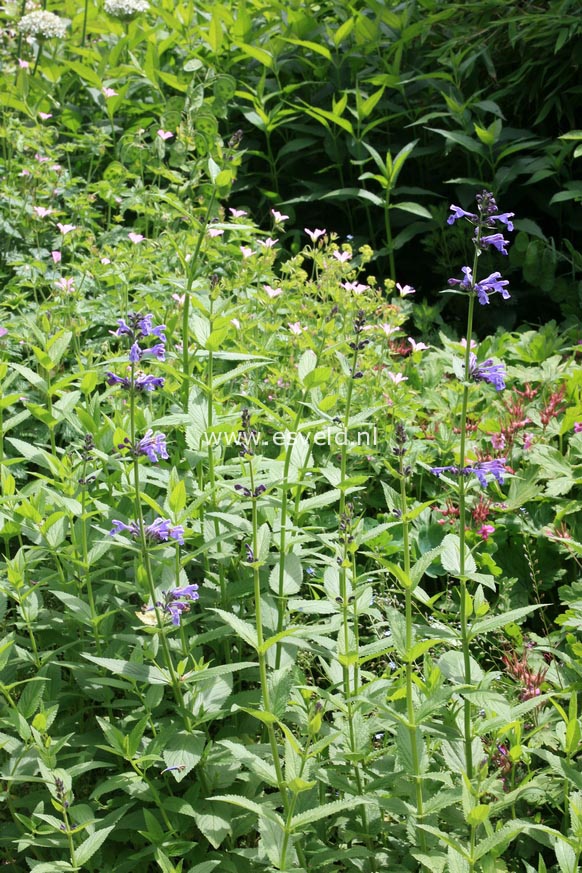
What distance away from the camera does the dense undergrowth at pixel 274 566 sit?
192 cm

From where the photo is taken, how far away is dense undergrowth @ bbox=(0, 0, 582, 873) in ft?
6.29

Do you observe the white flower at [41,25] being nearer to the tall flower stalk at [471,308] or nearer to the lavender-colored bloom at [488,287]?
the tall flower stalk at [471,308]

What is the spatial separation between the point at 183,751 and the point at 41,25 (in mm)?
4665

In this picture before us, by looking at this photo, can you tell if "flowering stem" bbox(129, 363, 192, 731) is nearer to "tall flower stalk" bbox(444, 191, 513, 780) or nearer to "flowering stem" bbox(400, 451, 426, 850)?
"flowering stem" bbox(400, 451, 426, 850)

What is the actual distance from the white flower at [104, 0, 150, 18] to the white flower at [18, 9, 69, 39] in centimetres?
45

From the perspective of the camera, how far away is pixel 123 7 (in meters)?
5.64

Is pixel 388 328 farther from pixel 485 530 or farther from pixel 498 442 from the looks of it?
pixel 485 530

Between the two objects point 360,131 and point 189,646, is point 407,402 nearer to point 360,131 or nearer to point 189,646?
point 189,646

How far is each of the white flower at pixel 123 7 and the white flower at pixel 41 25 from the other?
1.47 ft

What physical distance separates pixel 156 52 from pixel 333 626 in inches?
184

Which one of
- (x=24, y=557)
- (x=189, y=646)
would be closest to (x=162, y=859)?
(x=189, y=646)

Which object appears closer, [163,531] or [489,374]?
[489,374]

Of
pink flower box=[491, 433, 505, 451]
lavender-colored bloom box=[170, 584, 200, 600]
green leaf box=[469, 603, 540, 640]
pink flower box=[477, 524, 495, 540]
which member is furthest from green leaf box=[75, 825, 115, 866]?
pink flower box=[491, 433, 505, 451]

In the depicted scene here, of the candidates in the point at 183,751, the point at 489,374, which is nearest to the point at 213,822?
the point at 183,751
